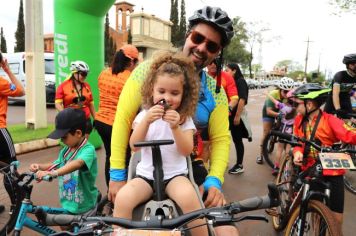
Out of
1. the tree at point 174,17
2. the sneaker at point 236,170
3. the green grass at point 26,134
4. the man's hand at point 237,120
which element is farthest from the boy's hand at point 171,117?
the tree at point 174,17

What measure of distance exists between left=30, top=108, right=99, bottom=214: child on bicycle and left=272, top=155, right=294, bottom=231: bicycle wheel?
200 cm

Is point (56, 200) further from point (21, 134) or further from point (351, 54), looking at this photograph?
point (351, 54)

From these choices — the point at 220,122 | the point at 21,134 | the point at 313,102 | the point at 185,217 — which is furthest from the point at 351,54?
the point at 21,134

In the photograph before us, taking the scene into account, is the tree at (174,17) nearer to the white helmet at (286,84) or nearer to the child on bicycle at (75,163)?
the white helmet at (286,84)

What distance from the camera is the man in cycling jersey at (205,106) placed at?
218 centimetres

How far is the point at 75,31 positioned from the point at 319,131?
18.1 feet

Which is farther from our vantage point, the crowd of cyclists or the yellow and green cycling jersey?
the yellow and green cycling jersey

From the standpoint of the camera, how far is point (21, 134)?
28.1 ft

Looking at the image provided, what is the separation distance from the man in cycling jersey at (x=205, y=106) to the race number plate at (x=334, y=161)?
1.31m

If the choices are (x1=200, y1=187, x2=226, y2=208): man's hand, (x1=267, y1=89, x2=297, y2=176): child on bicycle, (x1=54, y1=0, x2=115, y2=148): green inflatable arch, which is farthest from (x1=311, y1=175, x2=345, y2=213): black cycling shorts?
(x1=54, y1=0, x2=115, y2=148): green inflatable arch

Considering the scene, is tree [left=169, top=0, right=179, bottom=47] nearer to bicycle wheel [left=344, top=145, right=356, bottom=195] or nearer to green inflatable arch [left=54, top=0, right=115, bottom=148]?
green inflatable arch [left=54, top=0, right=115, bottom=148]

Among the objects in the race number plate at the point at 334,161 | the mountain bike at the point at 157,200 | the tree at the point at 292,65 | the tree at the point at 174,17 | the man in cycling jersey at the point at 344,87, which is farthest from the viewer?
the tree at the point at 292,65

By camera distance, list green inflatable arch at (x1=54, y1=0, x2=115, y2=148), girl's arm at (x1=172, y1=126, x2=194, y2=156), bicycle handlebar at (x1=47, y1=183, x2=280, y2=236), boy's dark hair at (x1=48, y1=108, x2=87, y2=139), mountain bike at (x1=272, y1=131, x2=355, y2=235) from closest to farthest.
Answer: bicycle handlebar at (x1=47, y1=183, x2=280, y2=236)
girl's arm at (x1=172, y1=126, x2=194, y2=156)
mountain bike at (x1=272, y1=131, x2=355, y2=235)
boy's dark hair at (x1=48, y1=108, x2=87, y2=139)
green inflatable arch at (x1=54, y1=0, x2=115, y2=148)

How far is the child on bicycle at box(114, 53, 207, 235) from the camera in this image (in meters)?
1.83
